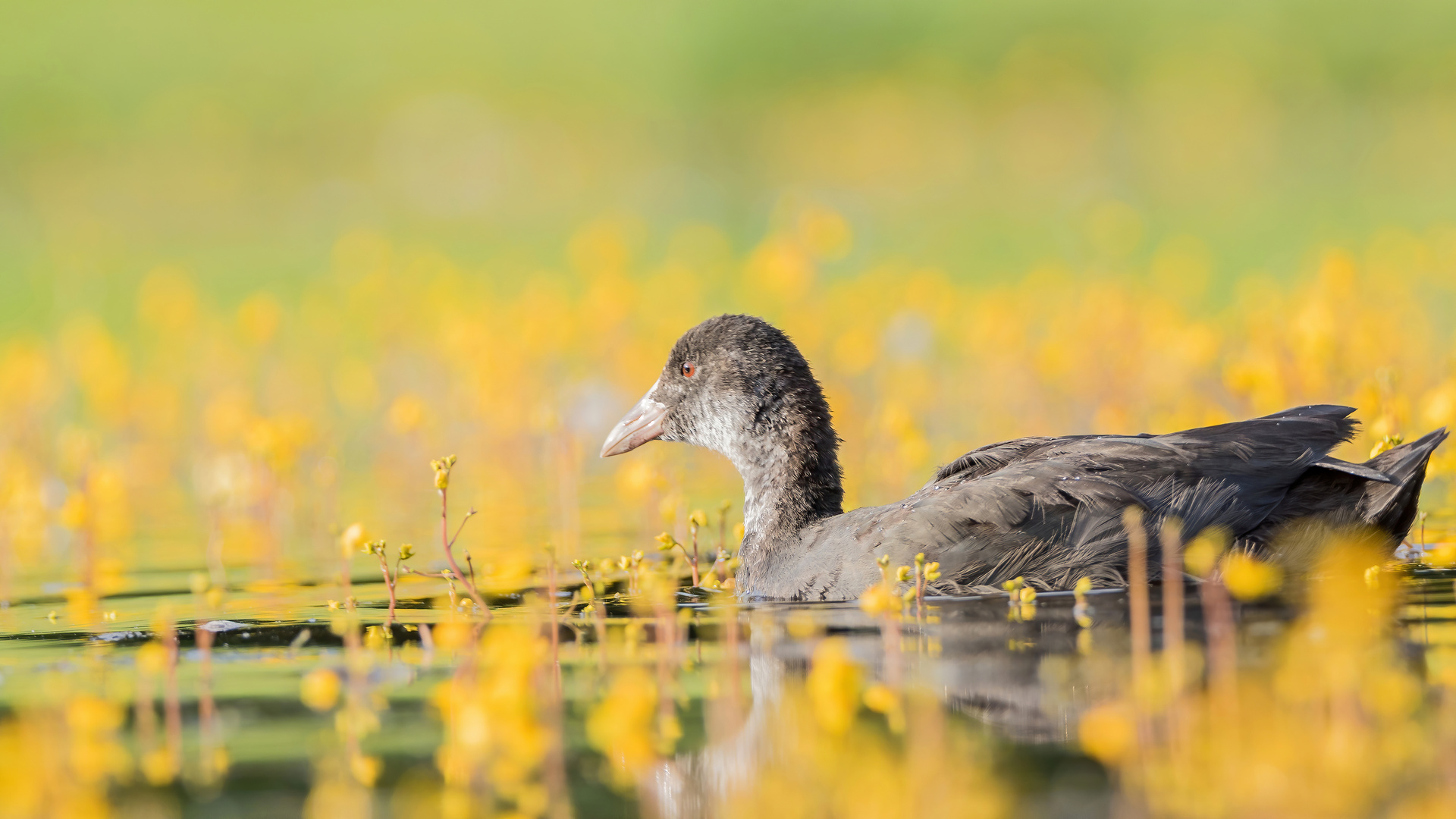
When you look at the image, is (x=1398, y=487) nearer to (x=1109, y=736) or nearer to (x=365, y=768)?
(x=1109, y=736)

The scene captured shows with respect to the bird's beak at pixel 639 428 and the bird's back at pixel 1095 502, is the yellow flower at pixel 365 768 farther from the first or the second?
the bird's beak at pixel 639 428

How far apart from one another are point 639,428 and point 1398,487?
141 inches

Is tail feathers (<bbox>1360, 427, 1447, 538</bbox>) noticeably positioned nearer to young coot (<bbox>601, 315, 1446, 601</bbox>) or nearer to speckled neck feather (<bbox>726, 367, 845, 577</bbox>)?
young coot (<bbox>601, 315, 1446, 601</bbox>)

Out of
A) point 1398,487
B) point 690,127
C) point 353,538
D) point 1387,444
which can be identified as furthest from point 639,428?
point 690,127

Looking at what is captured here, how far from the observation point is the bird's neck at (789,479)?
7.18 meters

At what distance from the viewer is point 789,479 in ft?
23.8

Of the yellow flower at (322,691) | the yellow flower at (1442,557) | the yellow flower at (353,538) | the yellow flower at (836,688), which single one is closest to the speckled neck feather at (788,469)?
the yellow flower at (353,538)

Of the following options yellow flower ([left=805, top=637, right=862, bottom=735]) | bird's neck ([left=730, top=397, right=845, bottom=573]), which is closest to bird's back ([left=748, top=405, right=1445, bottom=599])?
bird's neck ([left=730, top=397, right=845, bottom=573])

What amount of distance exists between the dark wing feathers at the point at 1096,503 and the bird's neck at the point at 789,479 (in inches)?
Answer: 34.8

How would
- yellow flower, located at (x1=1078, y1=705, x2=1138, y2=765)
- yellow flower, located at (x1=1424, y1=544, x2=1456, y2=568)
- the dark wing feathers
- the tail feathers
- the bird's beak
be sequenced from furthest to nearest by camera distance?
the bird's beak < the dark wing feathers < yellow flower, located at (x1=1424, y1=544, x2=1456, y2=568) < the tail feathers < yellow flower, located at (x1=1078, y1=705, x2=1138, y2=765)

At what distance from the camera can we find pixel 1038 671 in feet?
15.5

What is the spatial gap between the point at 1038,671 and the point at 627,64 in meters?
26.4

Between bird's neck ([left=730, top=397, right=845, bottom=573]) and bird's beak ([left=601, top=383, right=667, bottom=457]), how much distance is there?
2.12 feet

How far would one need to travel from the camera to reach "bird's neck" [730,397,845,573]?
7176 millimetres
